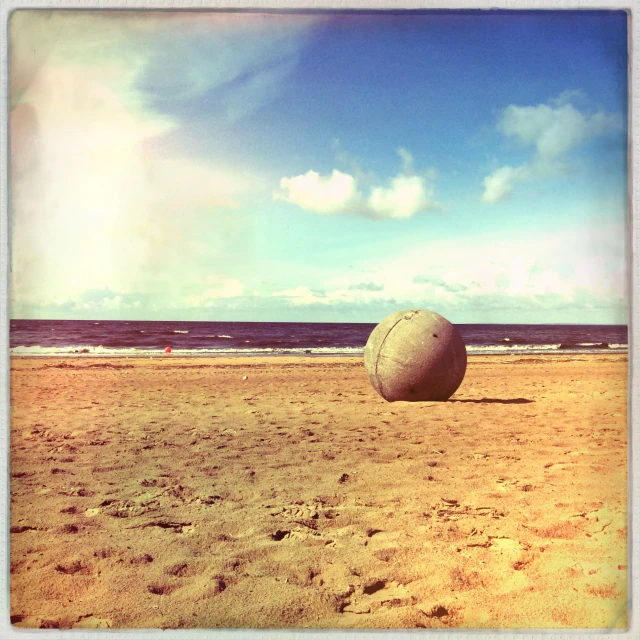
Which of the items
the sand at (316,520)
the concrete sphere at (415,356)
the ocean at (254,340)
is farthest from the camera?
the ocean at (254,340)

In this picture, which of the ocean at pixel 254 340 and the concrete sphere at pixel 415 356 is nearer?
the concrete sphere at pixel 415 356

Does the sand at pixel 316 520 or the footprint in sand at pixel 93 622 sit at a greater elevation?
the sand at pixel 316 520

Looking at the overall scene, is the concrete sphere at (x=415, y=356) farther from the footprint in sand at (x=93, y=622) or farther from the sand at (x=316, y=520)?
the footprint in sand at (x=93, y=622)

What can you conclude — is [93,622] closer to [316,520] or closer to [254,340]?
[316,520]

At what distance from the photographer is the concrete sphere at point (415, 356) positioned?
652cm

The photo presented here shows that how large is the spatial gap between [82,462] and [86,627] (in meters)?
1.89

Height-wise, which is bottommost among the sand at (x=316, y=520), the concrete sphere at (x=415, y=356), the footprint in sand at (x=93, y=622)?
the footprint in sand at (x=93, y=622)

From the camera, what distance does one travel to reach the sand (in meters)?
3.18

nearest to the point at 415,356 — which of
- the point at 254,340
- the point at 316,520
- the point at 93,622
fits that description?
the point at 316,520

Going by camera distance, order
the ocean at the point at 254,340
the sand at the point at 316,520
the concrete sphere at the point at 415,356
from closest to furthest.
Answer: the sand at the point at 316,520
the concrete sphere at the point at 415,356
the ocean at the point at 254,340

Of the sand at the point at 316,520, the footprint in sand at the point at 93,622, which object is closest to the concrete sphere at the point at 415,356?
the sand at the point at 316,520

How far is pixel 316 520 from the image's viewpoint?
12.6ft

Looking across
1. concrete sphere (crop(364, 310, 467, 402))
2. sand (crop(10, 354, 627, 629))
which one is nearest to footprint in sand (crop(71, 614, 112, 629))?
sand (crop(10, 354, 627, 629))

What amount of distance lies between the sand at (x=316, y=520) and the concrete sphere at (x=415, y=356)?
25.4 inches
